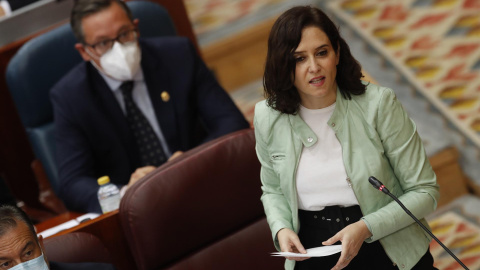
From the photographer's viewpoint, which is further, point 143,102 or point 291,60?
point 143,102

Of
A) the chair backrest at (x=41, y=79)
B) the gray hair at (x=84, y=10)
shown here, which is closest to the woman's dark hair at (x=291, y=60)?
→ the gray hair at (x=84, y=10)

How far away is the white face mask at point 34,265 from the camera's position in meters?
1.64

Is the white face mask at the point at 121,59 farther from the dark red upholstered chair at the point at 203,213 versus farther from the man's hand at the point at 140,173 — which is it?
the dark red upholstered chair at the point at 203,213

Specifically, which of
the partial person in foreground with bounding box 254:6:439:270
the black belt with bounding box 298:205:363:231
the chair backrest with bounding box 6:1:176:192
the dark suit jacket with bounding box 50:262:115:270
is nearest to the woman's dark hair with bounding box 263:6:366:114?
the partial person in foreground with bounding box 254:6:439:270

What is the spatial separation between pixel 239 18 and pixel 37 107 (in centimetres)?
176

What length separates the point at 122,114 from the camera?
2.47m

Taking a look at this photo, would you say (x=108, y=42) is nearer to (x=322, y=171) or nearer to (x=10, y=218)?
(x=10, y=218)

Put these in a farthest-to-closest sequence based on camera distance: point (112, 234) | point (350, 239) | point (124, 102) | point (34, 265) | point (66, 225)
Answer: point (124, 102) < point (66, 225) < point (112, 234) < point (34, 265) < point (350, 239)

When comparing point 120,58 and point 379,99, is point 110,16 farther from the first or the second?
point 379,99

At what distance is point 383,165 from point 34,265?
30.7 inches

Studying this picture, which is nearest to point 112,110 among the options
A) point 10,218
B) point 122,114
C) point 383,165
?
point 122,114

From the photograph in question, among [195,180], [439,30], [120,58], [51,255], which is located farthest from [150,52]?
[439,30]

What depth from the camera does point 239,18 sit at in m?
4.12

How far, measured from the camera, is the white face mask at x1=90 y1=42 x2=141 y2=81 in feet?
7.84
